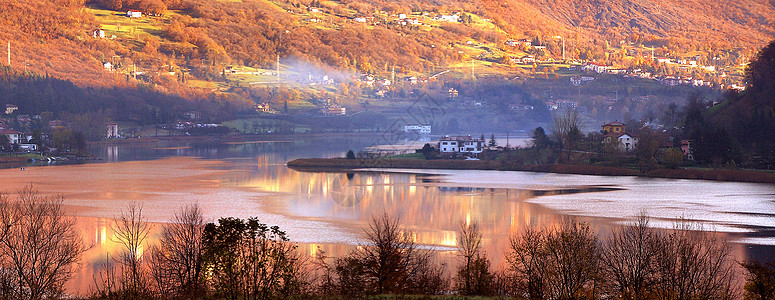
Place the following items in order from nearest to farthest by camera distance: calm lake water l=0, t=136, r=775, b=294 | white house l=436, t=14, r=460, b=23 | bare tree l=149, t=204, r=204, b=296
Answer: bare tree l=149, t=204, r=204, b=296 < calm lake water l=0, t=136, r=775, b=294 < white house l=436, t=14, r=460, b=23

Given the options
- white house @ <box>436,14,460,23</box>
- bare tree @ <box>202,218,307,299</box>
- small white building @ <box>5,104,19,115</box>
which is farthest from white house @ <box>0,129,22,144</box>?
white house @ <box>436,14,460,23</box>

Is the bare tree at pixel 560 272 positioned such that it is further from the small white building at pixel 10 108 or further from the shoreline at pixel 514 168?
the small white building at pixel 10 108

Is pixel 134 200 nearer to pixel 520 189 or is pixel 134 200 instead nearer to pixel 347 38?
pixel 520 189

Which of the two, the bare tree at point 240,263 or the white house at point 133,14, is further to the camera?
the white house at point 133,14

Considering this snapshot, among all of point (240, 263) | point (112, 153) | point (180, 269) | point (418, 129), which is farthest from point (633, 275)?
point (418, 129)

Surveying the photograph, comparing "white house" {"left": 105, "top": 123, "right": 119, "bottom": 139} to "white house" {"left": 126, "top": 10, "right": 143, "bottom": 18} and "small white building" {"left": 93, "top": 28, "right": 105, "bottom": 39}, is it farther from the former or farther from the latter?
"white house" {"left": 126, "top": 10, "right": 143, "bottom": 18}

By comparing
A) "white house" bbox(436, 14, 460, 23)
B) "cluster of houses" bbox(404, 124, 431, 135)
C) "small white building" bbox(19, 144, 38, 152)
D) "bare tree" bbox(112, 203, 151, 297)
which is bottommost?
"bare tree" bbox(112, 203, 151, 297)

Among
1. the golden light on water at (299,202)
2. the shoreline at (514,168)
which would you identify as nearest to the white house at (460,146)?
the shoreline at (514,168)
